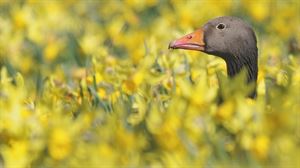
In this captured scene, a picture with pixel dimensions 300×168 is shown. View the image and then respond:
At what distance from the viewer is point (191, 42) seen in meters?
5.20

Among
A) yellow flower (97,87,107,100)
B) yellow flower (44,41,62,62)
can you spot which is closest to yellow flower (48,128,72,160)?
yellow flower (97,87,107,100)

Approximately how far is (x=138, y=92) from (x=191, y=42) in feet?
2.09

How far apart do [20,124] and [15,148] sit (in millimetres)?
215

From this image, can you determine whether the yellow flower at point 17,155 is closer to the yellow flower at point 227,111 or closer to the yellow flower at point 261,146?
the yellow flower at point 227,111

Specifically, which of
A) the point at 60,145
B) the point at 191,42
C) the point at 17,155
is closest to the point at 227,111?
the point at 60,145

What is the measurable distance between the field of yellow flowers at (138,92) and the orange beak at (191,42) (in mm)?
122

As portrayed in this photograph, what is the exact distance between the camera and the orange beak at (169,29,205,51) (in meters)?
5.12

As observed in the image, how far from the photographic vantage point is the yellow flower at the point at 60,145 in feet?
10.9

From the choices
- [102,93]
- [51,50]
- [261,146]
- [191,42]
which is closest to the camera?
[261,146]

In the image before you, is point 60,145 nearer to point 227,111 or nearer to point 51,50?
point 227,111

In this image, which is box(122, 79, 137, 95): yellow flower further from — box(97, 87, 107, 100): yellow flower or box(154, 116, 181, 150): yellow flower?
box(154, 116, 181, 150): yellow flower

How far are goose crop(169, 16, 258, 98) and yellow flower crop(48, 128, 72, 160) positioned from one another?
180 centimetres

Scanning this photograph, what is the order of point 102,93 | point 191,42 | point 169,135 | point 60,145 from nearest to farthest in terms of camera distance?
point 169,135 → point 60,145 → point 102,93 → point 191,42

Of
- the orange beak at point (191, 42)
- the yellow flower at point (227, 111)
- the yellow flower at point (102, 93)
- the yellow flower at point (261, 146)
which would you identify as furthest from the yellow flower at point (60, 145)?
the orange beak at point (191, 42)
